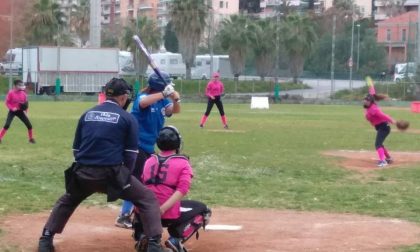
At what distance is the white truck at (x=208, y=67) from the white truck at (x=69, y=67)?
1450 centimetres

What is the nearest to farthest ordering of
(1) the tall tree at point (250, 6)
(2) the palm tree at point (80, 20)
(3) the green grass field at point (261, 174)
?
(3) the green grass field at point (261, 174) → (2) the palm tree at point (80, 20) → (1) the tall tree at point (250, 6)

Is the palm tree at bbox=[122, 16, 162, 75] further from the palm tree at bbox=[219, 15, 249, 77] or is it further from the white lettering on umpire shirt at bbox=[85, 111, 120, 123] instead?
the white lettering on umpire shirt at bbox=[85, 111, 120, 123]

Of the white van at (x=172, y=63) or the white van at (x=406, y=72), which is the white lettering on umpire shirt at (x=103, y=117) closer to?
the white van at (x=406, y=72)

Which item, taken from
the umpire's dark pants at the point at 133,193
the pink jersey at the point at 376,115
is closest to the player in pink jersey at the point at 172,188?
the umpire's dark pants at the point at 133,193

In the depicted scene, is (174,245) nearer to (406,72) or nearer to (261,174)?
(261,174)

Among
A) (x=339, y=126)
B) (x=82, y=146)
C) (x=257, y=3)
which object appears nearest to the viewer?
(x=82, y=146)

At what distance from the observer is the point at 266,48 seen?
6688 centimetres

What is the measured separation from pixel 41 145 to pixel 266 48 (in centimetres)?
4805

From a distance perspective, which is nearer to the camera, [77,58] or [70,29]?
[77,58]

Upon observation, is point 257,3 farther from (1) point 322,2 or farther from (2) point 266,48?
(2) point 266,48

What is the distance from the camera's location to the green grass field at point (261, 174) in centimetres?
1119

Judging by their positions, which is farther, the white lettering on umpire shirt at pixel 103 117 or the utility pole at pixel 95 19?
the utility pole at pixel 95 19

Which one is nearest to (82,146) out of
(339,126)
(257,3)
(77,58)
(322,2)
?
(339,126)

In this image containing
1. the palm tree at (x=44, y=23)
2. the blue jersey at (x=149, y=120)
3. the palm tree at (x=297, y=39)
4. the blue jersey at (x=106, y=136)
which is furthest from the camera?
the palm tree at (x=44, y=23)
